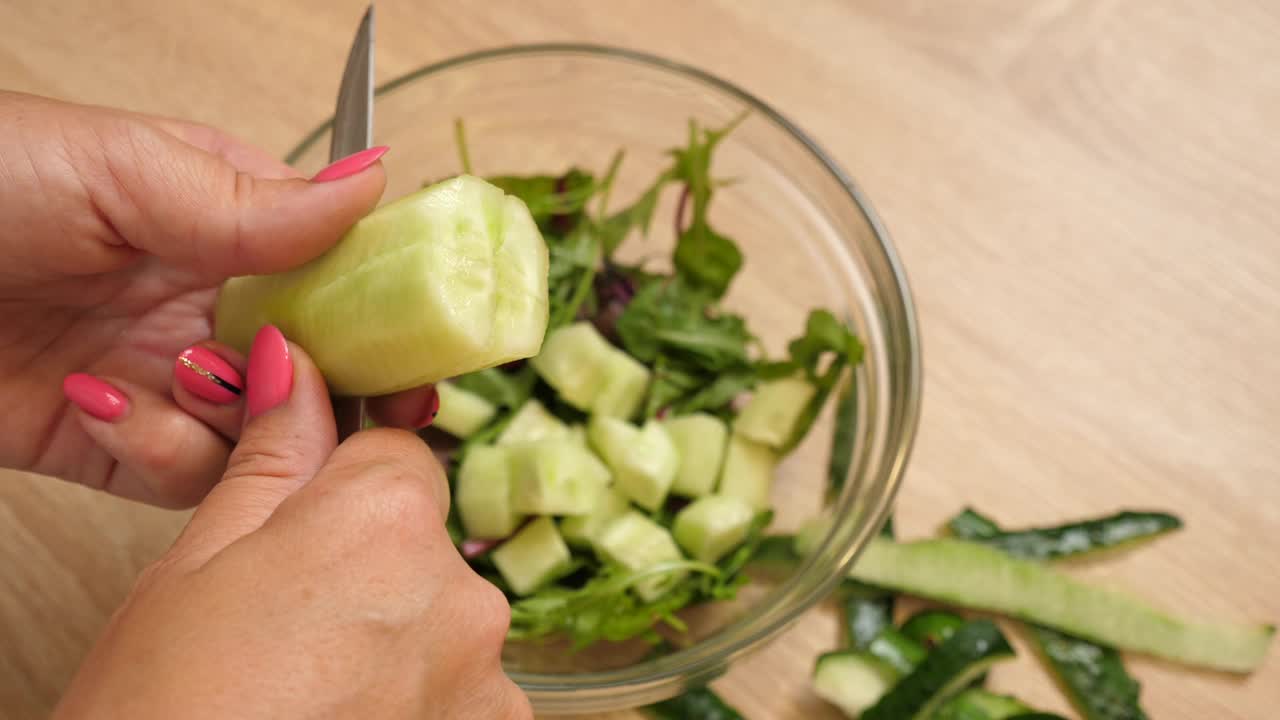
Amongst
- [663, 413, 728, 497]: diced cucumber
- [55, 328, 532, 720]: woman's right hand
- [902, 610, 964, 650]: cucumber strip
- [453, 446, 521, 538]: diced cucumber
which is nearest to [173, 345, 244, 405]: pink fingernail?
[55, 328, 532, 720]: woman's right hand

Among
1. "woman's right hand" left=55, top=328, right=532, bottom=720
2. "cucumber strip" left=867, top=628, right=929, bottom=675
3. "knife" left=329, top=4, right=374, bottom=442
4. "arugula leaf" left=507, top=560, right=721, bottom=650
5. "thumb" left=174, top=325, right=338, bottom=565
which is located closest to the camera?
"woman's right hand" left=55, top=328, right=532, bottom=720

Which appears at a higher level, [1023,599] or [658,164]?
[658,164]

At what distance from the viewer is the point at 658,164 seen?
1413mm

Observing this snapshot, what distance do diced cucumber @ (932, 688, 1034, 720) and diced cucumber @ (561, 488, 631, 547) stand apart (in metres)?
0.45

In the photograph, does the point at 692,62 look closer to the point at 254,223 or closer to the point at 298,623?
the point at 254,223

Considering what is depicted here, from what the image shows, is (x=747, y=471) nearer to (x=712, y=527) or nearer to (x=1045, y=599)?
(x=712, y=527)

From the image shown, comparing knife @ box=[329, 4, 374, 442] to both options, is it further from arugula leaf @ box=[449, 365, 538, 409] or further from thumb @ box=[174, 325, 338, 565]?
arugula leaf @ box=[449, 365, 538, 409]

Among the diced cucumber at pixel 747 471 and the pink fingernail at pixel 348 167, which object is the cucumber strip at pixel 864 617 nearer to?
the diced cucumber at pixel 747 471

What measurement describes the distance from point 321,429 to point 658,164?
2.50ft

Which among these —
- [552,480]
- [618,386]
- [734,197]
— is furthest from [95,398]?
[734,197]

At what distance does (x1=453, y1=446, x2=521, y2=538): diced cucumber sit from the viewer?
1146 mm

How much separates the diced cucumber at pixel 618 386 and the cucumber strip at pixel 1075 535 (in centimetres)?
45

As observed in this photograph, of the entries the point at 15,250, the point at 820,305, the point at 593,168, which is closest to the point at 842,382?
the point at 820,305

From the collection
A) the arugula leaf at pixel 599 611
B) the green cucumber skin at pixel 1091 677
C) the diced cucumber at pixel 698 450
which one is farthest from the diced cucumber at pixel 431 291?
the green cucumber skin at pixel 1091 677
